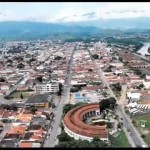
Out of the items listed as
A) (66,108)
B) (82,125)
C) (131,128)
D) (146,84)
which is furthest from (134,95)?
(82,125)

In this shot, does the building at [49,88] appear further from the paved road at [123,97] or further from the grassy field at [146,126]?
the grassy field at [146,126]

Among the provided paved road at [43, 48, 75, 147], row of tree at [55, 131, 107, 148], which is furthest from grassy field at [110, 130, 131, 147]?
paved road at [43, 48, 75, 147]

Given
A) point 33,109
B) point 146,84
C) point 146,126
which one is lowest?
point 146,84

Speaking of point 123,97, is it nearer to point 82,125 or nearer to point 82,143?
point 82,125

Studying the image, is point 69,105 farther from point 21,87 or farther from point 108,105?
point 21,87

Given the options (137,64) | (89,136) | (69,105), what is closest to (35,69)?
(137,64)

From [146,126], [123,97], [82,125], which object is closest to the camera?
[82,125]

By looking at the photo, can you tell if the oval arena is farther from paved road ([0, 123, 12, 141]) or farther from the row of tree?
paved road ([0, 123, 12, 141])
